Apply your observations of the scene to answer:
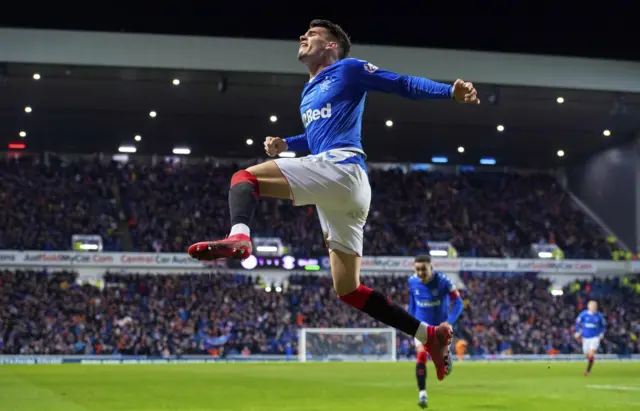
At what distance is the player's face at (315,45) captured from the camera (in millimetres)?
7027

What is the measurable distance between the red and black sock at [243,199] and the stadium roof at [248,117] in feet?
88.9

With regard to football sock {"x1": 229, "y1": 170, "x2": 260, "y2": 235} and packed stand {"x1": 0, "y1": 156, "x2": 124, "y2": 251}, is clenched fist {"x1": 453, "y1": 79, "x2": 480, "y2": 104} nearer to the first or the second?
football sock {"x1": 229, "y1": 170, "x2": 260, "y2": 235}

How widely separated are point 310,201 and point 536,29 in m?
28.8

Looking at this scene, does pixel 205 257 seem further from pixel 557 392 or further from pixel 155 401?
pixel 557 392

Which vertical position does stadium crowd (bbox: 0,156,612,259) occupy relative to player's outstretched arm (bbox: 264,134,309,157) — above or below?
above

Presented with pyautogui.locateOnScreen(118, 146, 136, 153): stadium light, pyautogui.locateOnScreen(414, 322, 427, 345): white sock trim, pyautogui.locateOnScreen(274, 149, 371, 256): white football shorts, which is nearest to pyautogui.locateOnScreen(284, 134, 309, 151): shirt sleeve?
pyautogui.locateOnScreen(274, 149, 371, 256): white football shorts

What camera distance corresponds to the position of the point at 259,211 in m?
43.7

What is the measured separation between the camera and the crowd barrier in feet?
106

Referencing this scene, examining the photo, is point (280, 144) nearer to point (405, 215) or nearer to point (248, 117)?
point (248, 117)

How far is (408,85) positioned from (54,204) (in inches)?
1457

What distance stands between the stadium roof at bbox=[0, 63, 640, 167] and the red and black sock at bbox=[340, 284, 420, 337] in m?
26.0

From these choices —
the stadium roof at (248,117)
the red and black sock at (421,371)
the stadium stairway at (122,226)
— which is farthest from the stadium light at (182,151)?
the red and black sock at (421,371)

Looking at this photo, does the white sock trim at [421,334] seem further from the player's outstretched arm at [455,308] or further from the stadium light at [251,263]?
the stadium light at [251,263]

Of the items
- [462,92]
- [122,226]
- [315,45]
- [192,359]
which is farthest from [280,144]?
[122,226]
